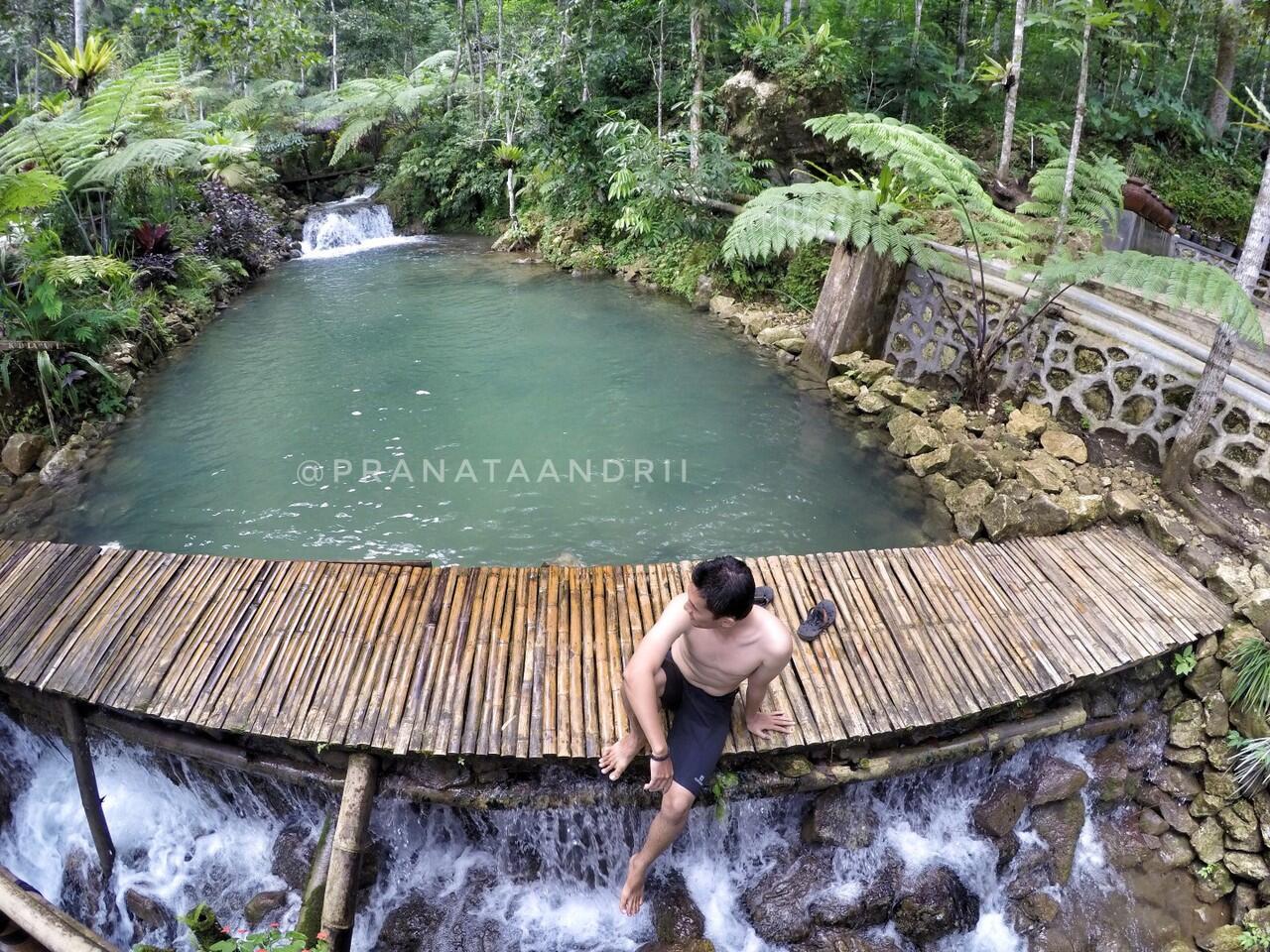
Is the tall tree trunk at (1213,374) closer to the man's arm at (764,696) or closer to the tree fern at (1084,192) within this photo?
the tree fern at (1084,192)

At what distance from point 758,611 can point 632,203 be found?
10.4 m

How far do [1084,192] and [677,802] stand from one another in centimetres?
639

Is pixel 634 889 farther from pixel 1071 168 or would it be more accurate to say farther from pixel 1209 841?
pixel 1071 168

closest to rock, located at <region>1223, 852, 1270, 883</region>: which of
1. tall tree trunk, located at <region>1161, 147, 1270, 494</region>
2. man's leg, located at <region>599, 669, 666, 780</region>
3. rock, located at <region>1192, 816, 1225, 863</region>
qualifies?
rock, located at <region>1192, 816, 1225, 863</region>

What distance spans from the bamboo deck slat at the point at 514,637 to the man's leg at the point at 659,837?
0.43m

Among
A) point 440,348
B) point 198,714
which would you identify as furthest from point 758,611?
point 440,348

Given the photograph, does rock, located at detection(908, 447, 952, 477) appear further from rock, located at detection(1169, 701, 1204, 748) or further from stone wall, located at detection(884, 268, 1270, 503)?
rock, located at detection(1169, 701, 1204, 748)

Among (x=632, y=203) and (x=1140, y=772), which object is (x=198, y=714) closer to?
(x=1140, y=772)

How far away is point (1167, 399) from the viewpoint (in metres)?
5.82

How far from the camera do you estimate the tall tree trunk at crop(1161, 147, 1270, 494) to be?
4.79 metres

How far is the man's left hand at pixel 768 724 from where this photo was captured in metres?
3.57

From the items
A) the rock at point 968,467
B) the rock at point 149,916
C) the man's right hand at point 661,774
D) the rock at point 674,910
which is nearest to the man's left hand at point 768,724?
the man's right hand at point 661,774

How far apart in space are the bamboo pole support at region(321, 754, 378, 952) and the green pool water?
2355 millimetres

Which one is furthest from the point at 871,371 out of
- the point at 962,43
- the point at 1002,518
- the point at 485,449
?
the point at 962,43
